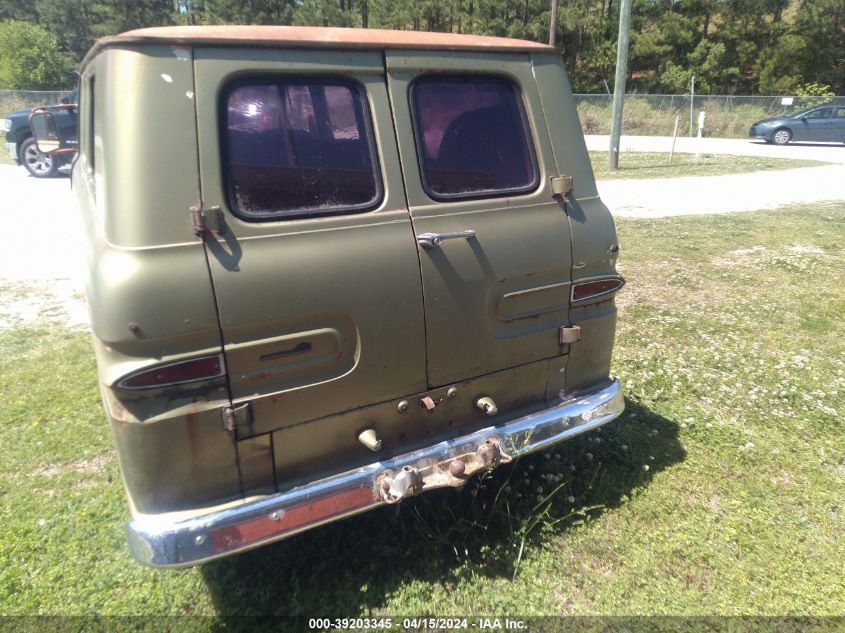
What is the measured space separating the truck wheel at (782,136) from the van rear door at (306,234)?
86.6 ft

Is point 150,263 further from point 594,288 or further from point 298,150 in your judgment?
point 594,288

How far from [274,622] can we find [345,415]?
93cm

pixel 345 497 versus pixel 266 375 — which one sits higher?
pixel 266 375

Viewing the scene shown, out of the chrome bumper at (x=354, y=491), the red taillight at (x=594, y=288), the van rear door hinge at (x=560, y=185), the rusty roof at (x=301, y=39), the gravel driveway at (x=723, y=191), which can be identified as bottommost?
the gravel driveway at (x=723, y=191)

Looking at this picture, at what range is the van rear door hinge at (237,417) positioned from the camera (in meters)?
2.19

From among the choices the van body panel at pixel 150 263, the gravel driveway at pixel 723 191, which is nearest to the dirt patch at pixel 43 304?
the van body panel at pixel 150 263

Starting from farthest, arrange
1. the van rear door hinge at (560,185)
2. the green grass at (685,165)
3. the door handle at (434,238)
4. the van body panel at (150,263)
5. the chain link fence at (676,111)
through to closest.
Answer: the chain link fence at (676,111) < the green grass at (685,165) < the van rear door hinge at (560,185) < the door handle at (434,238) < the van body panel at (150,263)

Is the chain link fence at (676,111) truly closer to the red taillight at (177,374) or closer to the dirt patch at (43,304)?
the dirt patch at (43,304)

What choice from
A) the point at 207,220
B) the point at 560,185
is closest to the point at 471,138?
the point at 560,185

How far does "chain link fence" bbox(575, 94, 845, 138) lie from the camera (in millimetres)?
29688

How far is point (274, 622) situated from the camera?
2488 mm

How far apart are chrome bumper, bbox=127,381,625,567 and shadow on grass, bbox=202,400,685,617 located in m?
0.41

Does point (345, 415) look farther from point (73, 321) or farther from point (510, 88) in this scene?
point (73, 321)

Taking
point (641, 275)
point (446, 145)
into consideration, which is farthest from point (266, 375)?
→ point (641, 275)
